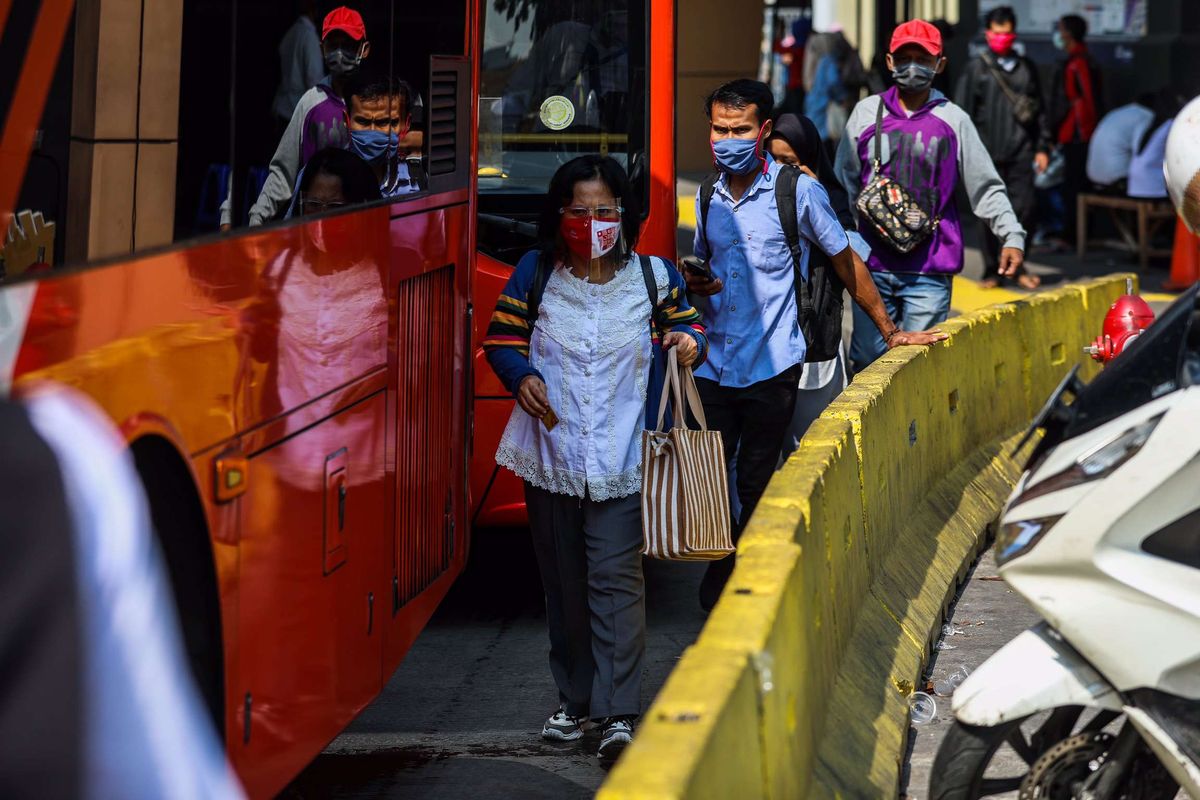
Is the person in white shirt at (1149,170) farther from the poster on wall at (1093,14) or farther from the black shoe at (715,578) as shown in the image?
the black shoe at (715,578)

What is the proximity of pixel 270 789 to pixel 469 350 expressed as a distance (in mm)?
2193

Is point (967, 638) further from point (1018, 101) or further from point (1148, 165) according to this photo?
point (1148, 165)

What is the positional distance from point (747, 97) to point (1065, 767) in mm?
3172

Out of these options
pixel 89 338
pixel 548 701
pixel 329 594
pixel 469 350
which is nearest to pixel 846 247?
pixel 469 350

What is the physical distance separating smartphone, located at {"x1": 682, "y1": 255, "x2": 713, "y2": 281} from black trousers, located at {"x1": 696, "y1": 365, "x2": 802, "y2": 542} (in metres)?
0.41

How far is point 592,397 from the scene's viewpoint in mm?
5188

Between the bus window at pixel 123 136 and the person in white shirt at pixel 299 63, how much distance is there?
32 cm

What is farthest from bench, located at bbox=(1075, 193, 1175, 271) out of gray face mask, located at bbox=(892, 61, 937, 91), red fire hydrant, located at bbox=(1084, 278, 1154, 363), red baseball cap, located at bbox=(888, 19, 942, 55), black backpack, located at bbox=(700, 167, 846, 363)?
black backpack, located at bbox=(700, 167, 846, 363)

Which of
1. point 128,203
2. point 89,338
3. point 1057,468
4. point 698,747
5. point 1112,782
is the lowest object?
point 1112,782

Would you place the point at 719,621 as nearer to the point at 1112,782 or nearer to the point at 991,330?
the point at 1112,782

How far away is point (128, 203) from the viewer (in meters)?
3.19

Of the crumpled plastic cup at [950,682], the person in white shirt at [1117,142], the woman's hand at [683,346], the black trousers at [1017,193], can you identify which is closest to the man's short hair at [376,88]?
the woman's hand at [683,346]

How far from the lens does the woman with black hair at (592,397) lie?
5.19 m

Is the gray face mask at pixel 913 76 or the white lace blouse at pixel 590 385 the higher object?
the gray face mask at pixel 913 76
